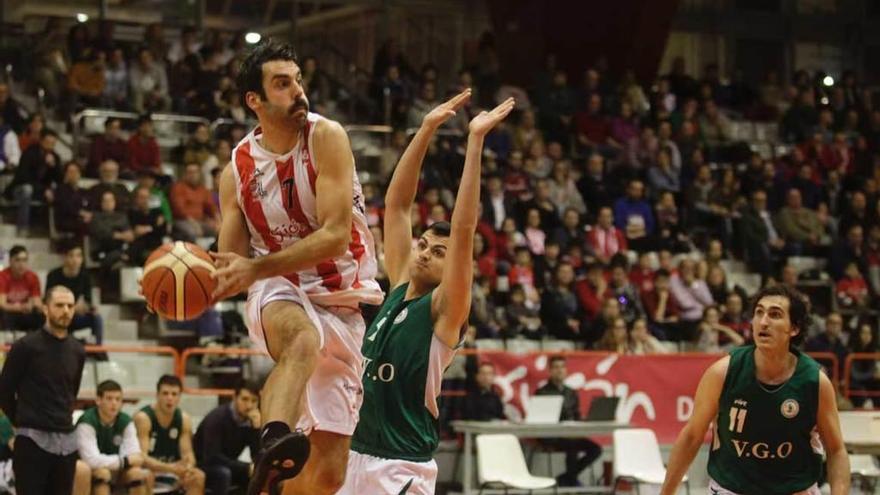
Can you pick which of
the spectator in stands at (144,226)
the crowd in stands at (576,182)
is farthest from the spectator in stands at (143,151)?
the spectator in stands at (144,226)

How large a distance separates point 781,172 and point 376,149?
5.92 metres

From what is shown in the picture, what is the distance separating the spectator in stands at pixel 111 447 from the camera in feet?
37.5

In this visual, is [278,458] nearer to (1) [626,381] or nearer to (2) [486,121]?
(2) [486,121]

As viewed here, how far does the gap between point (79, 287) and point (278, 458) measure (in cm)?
966

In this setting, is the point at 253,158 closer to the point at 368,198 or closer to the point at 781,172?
the point at 368,198

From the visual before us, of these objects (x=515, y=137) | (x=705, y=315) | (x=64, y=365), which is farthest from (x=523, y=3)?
(x=64, y=365)

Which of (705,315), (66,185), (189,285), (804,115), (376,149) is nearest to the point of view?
(189,285)

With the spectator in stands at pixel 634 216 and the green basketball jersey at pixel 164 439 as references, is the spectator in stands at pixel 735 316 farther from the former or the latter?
the green basketball jersey at pixel 164 439

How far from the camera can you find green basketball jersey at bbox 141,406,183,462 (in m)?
12.0

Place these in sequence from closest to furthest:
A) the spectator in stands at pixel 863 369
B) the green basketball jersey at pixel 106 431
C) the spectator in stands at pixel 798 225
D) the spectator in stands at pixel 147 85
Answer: the green basketball jersey at pixel 106 431, the spectator in stands at pixel 863 369, the spectator in stands at pixel 147 85, the spectator in stands at pixel 798 225

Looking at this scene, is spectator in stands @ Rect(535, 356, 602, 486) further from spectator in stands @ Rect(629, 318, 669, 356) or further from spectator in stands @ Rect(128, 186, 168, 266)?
spectator in stands @ Rect(128, 186, 168, 266)

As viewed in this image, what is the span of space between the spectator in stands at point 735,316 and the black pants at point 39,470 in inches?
368

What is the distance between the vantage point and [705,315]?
1703 centimetres

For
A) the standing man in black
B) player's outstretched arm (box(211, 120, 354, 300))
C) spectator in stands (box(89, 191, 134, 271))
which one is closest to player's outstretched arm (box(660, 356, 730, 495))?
player's outstretched arm (box(211, 120, 354, 300))
